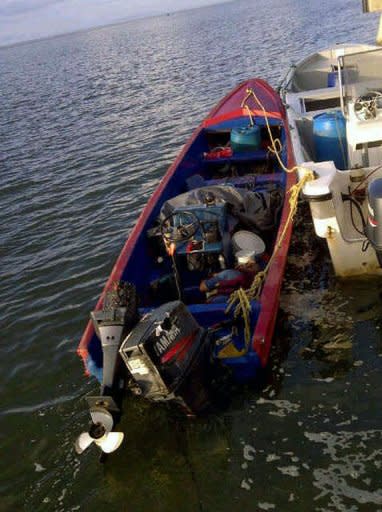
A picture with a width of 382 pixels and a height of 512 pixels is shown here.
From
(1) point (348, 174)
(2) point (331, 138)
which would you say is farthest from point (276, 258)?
(2) point (331, 138)

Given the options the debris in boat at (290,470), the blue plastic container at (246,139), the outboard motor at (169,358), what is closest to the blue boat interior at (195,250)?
the outboard motor at (169,358)

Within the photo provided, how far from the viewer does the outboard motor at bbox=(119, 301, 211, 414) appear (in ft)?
12.6

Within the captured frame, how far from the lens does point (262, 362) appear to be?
14.8 feet

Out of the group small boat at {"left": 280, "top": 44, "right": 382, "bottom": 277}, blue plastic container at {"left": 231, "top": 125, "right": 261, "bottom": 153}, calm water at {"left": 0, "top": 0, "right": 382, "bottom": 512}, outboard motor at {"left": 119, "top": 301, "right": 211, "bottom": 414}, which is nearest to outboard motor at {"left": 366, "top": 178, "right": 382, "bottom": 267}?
small boat at {"left": 280, "top": 44, "right": 382, "bottom": 277}

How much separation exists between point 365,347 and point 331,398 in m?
0.79

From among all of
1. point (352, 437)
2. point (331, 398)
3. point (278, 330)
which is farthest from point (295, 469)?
point (278, 330)

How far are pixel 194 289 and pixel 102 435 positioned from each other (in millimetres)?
2483

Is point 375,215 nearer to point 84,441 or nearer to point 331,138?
point 331,138

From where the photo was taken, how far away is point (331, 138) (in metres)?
7.15

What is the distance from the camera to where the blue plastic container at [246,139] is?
30.5 ft

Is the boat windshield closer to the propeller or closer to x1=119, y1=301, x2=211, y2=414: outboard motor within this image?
x1=119, y1=301, x2=211, y2=414: outboard motor

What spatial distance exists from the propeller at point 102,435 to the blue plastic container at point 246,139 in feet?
22.3

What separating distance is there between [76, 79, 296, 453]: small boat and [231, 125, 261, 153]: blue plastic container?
2cm

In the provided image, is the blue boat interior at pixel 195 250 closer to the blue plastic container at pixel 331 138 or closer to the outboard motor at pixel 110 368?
the outboard motor at pixel 110 368
